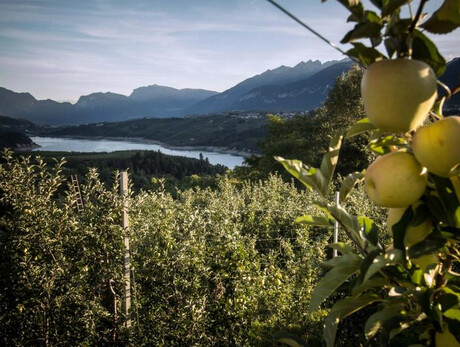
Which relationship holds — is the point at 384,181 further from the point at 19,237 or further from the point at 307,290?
the point at 307,290

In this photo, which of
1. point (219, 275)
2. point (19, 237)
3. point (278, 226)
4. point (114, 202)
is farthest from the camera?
point (278, 226)

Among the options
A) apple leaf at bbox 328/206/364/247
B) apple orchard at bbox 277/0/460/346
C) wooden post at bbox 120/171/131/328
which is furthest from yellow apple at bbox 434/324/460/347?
wooden post at bbox 120/171/131/328

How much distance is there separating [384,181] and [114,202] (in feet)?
11.3

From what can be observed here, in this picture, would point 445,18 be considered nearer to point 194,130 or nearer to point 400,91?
point 400,91

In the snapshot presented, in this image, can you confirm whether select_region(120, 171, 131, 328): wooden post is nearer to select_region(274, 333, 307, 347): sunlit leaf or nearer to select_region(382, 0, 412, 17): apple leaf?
select_region(274, 333, 307, 347): sunlit leaf

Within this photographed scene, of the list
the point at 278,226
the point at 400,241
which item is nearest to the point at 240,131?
the point at 278,226

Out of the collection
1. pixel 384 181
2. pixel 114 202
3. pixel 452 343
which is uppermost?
pixel 384 181

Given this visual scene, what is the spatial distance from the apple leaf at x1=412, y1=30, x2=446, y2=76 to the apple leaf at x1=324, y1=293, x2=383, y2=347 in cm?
52

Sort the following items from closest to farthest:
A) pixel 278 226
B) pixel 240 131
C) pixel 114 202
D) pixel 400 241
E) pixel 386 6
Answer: pixel 386 6
pixel 400 241
pixel 114 202
pixel 278 226
pixel 240 131

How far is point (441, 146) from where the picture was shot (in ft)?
1.67

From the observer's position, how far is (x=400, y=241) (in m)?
0.60

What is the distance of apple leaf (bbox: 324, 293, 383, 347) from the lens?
0.70 m

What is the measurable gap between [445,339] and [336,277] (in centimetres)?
23

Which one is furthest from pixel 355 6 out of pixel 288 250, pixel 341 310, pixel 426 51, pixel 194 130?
pixel 194 130
